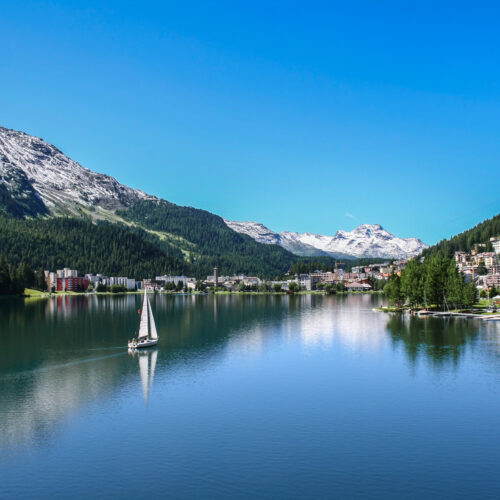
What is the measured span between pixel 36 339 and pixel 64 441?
51888mm

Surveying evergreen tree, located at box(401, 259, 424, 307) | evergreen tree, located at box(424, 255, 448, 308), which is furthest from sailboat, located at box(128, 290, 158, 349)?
evergreen tree, located at box(401, 259, 424, 307)

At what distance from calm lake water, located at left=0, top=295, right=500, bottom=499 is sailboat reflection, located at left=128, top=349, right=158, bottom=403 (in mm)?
236

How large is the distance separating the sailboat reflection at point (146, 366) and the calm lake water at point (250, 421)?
0.77ft

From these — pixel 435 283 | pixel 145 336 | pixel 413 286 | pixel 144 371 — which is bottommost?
pixel 144 371

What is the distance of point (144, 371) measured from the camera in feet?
181

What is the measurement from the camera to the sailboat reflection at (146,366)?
48.3 meters

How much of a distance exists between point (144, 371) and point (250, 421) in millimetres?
21178

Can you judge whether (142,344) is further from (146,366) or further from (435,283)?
(435,283)

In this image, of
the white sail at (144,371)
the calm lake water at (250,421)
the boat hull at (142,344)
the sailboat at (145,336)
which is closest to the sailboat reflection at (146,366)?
the white sail at (144,371)

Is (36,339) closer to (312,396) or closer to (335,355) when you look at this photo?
→ (335,355)

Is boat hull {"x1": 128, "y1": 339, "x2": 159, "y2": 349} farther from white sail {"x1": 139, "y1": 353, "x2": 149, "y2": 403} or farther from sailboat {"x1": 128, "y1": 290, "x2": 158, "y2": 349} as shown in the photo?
white sail {"x1": 139, "y1": 353, "x2": 149, "y2": 403}

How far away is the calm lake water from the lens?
89.8ft

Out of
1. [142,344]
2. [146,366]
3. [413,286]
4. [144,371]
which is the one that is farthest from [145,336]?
[413,286]

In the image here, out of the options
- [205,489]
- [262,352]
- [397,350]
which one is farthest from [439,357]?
[205,489]
